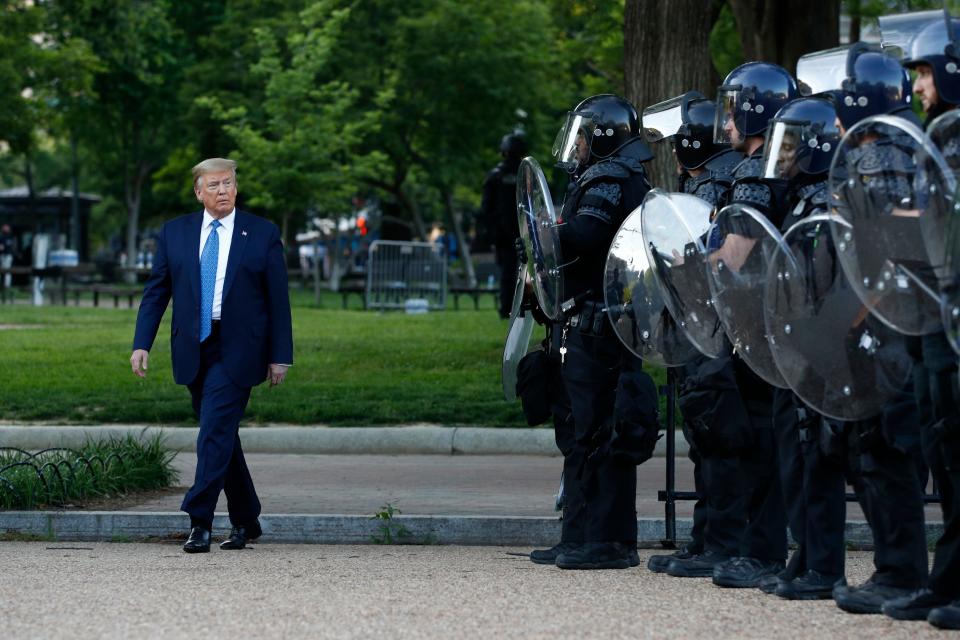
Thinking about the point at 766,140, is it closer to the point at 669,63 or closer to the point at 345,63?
the point at 669,63

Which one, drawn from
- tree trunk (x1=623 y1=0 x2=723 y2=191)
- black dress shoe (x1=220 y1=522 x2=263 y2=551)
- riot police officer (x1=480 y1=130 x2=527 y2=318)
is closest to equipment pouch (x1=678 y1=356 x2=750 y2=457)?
black dress shoe (x1=220 y1=522 x2=263 y2=551)

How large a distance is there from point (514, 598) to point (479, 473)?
4588 millimetres

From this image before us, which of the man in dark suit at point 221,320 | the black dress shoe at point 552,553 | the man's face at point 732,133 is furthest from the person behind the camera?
the man in dark suit at point 221,320

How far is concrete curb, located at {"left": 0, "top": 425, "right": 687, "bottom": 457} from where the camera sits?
1200cm

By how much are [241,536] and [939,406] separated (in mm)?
3706

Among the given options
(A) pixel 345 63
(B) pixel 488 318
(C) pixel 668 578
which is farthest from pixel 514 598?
(A) pixel 345 63

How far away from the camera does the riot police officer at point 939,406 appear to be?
5.42 meters

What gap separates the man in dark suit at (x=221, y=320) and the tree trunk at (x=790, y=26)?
8.92 metres

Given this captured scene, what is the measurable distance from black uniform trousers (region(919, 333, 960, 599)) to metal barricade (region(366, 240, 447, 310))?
2082cm

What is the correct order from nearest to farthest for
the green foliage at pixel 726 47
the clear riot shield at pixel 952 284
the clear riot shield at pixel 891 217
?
1. the clear riot shield at pixel 952 284
2. the clear riot shield at pixel 891 217
3. the green foliage at pixel 726 47

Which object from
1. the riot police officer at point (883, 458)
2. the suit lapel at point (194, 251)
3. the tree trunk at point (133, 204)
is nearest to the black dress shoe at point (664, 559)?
the riot police officer at point (883, 458)

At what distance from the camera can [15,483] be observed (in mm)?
8484

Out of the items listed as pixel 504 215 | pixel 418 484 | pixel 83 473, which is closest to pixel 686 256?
pixel 83 473

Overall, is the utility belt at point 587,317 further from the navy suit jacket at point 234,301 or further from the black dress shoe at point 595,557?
the navy suit jacket at point 234,301
